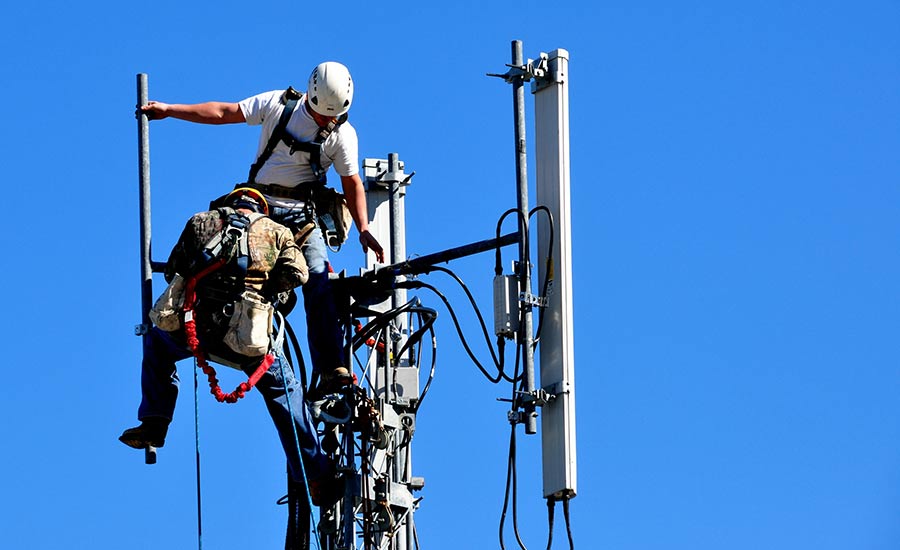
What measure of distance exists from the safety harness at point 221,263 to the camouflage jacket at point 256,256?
39 mm

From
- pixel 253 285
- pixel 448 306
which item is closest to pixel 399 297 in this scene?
pixel 448 306

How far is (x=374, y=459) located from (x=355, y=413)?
418mm

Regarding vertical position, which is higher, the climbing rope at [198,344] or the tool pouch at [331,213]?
the tool pouch at [331,213]

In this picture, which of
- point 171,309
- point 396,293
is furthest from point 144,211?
point 396,293

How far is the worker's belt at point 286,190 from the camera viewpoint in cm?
2386

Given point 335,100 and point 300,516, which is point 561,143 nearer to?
point 335,100

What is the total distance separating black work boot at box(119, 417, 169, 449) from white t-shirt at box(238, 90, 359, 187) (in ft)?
7.01

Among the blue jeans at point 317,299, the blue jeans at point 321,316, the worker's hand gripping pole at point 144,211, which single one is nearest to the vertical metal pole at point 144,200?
the worker's hand gripping pole at point 144,211

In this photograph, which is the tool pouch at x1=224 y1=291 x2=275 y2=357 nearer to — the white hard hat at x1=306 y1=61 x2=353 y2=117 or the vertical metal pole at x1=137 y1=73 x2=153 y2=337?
the vertical metal pole at x1=137 y1=73 x2=153 y2=337

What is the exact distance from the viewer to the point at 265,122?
23.8 metres

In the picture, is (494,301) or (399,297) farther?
(399,297)

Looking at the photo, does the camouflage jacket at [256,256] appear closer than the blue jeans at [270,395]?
Yes

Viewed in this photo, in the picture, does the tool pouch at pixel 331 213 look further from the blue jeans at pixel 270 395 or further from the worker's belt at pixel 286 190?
the blue jeans at pixel 270 395

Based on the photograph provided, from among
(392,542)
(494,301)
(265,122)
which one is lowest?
(392,542)
